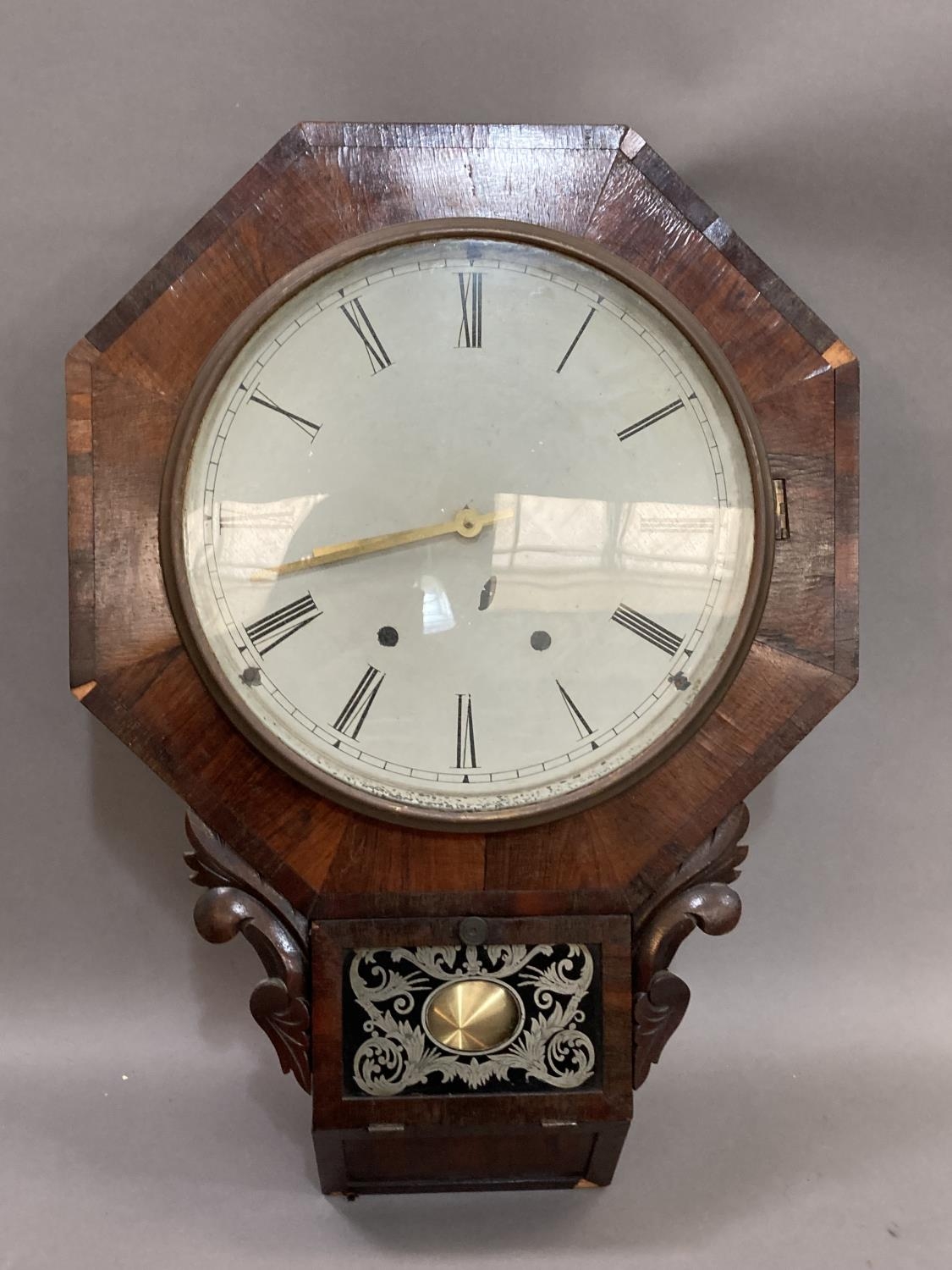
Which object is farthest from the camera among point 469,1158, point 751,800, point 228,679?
point 751,800

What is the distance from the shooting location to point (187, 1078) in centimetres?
164

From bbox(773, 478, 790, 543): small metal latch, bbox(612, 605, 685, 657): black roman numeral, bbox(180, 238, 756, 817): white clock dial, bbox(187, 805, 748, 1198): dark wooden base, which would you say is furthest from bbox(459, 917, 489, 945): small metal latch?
bbox(773, 478, 790, 543): small metal latch

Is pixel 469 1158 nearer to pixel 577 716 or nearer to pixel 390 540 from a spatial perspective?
pixel 577 716

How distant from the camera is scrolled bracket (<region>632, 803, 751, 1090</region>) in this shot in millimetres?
1306

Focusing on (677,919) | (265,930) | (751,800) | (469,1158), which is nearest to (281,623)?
(265,930)

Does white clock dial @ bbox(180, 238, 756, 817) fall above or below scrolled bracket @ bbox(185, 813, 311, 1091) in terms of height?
above

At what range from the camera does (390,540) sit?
1281 mm

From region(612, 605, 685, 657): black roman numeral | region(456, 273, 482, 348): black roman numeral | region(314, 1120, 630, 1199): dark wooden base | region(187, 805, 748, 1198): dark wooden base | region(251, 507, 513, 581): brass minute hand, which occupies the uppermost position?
region(456, 273, 482, 348): black roman numeral

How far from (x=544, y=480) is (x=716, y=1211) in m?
0.78

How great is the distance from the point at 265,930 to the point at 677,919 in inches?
15.1

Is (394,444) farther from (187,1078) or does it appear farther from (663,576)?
(187,1078)

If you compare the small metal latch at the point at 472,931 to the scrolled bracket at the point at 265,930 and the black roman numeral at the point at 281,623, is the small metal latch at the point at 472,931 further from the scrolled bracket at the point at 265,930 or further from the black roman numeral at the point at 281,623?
the black roman numeral at the point at 281,623

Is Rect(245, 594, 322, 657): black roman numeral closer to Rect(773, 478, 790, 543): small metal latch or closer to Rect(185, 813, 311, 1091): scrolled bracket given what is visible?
Rect(185, 813, 311, 1091): scrolled bracket

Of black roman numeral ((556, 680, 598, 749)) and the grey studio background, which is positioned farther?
the grey studio background
